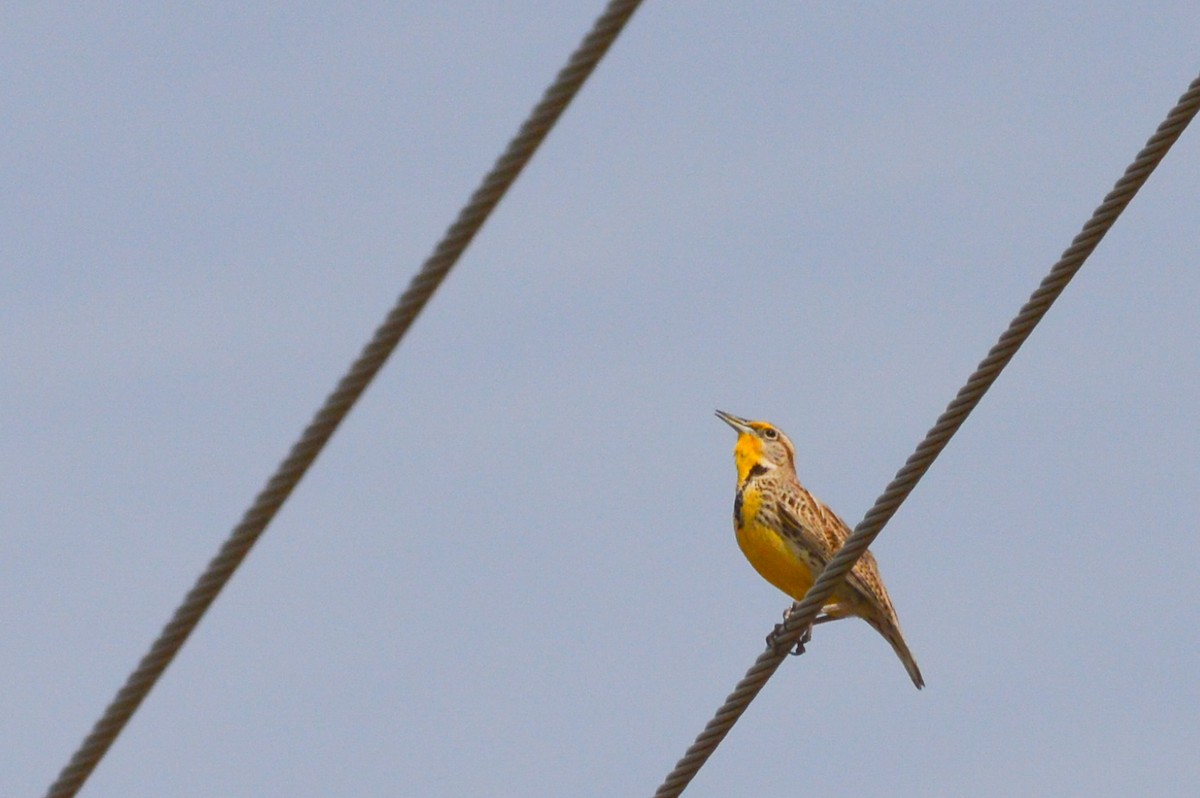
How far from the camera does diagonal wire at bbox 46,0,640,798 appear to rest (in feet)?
19.7

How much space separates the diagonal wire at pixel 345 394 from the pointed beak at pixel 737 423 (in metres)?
10.4

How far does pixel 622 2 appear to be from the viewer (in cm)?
→ 618

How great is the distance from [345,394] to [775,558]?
8.68 m

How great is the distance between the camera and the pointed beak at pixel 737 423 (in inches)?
653

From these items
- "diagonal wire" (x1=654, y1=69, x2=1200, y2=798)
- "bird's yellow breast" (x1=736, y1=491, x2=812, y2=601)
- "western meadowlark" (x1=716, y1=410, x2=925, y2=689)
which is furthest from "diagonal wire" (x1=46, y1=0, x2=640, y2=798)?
"bird's yellow breast" (x1=736, y1=491, x2=812, y2=601)

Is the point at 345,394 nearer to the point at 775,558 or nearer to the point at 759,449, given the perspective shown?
the point at 775,558

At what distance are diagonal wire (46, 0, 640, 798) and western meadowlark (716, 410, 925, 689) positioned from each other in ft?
26.3

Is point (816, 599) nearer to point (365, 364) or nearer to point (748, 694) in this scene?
point (748, 694)

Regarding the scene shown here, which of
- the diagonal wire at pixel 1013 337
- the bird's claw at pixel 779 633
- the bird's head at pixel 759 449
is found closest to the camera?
the diagonal wire at pixel 1013 337

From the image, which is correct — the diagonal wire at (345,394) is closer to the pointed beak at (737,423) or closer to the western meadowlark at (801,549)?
the western meadowlark at (801,549)

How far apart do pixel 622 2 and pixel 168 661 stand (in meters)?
2.12

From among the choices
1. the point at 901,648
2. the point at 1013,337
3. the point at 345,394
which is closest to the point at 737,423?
the point at 901,648

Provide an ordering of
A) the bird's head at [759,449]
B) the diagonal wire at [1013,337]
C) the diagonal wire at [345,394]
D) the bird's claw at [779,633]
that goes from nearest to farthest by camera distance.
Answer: the diagonal wire at [345,394] < the diagonal wire at [1013,337] < the bird's claw at [779,633] < the bird's head at [759,449]

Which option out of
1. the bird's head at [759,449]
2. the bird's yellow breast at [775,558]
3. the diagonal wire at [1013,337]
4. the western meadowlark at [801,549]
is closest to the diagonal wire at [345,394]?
the diagonal wire at [1013,337]
